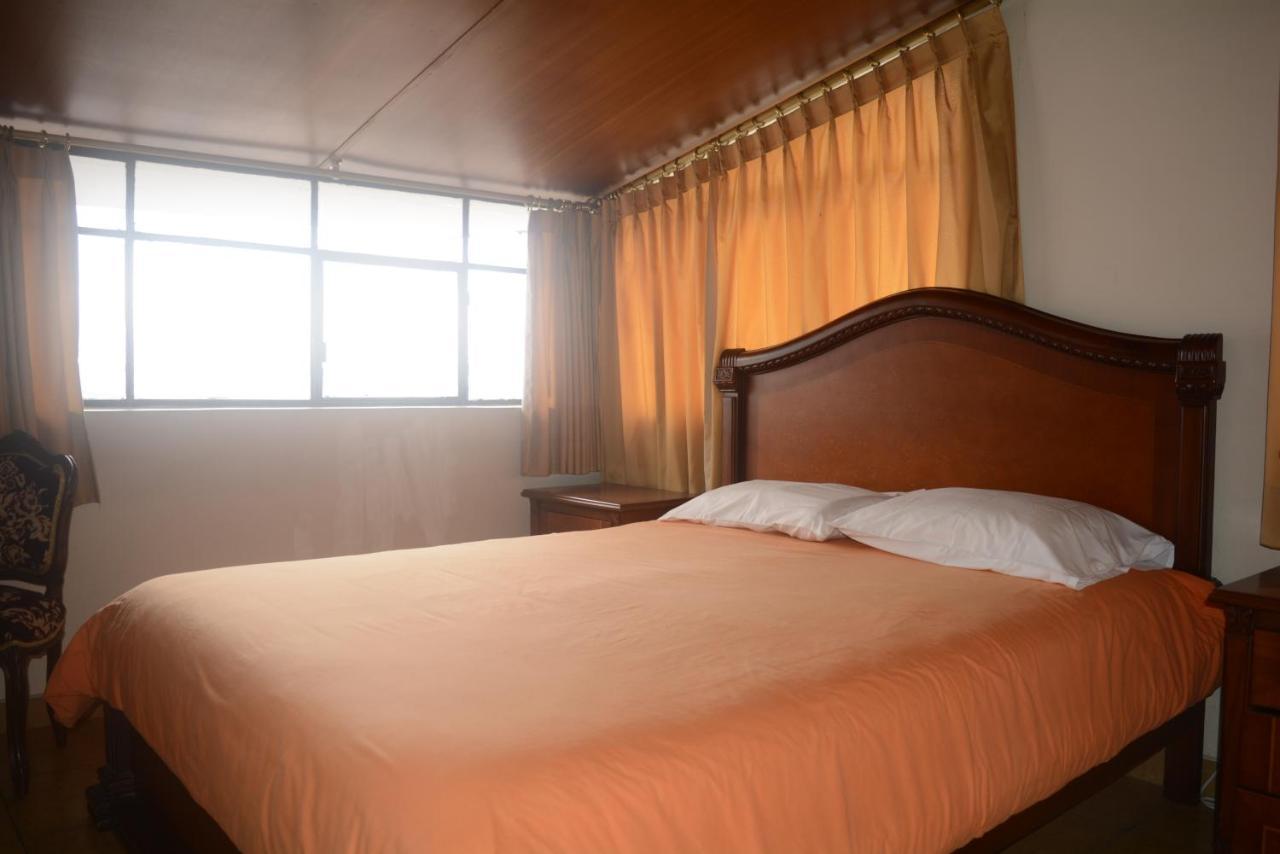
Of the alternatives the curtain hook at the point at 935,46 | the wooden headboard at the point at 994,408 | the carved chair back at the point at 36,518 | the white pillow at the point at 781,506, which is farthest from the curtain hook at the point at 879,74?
the carved chair back at the point at 36,518

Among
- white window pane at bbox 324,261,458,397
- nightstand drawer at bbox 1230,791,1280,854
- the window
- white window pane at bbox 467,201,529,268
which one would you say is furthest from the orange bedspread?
white window pane at bbox 467,201,529,268

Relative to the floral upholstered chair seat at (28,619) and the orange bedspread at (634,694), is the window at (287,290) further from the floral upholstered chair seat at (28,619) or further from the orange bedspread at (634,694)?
the orange bedspread at (634,694)

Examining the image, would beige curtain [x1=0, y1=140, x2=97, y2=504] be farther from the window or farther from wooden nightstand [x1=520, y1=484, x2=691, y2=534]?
wooden nightstand [x1=520, y1=484, x2=691, y2=534]

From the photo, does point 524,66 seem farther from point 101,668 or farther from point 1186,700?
point 1186,700

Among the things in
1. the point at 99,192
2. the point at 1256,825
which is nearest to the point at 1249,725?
the point at 1256,825

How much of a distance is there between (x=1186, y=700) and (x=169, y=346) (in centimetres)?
406

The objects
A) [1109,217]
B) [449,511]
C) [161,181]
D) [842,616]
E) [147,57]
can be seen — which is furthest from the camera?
[449,511]

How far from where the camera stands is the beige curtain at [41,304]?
10.5 ft

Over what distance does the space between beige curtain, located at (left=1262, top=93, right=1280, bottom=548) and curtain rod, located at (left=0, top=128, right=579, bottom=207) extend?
10.7 ft

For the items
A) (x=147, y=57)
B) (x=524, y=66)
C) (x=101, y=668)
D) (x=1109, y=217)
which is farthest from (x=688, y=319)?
(x=101, y=668)

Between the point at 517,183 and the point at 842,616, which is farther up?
the point at 517,183

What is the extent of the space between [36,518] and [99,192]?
157 centimetres

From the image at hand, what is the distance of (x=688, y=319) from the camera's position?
12.9 ft

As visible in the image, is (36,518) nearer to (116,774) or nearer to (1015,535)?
(116,774)
